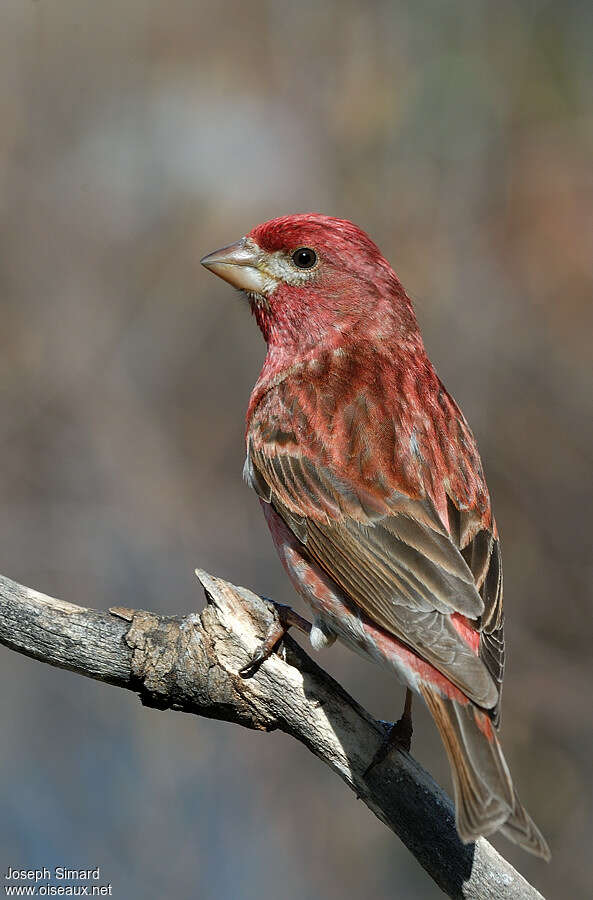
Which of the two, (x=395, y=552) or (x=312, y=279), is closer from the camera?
(x=395, y=552)

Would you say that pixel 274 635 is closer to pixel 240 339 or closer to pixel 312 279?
pixel 312 279

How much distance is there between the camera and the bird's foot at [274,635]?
13.5 ft

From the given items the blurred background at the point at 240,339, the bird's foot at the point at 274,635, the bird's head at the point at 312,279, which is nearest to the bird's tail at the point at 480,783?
the bird's foot at the point at 274,635

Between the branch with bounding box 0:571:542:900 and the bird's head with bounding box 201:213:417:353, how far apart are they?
1.53 m

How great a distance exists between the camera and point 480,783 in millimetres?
3547

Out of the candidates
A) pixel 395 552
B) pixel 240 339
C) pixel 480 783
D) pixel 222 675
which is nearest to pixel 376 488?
pixel 395 552

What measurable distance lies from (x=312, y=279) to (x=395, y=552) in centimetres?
161

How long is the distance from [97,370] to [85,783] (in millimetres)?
2787

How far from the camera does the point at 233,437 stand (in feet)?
26.0

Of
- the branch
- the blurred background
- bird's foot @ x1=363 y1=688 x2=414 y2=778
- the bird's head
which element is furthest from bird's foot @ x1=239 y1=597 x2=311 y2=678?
the blurred background

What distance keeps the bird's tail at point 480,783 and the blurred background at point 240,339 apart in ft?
10.6

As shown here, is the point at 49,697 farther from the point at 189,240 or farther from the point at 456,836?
the point at 456,836

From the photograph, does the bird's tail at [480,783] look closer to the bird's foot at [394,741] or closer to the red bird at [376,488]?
the red bird at [376,488]

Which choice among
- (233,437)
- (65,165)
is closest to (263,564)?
(233,437)
